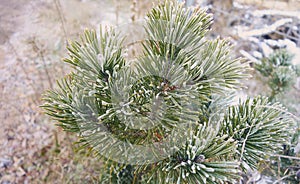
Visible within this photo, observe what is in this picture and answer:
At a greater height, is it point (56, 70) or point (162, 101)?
point (56, 70)

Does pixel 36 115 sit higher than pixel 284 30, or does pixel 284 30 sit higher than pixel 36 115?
pixel 284 30

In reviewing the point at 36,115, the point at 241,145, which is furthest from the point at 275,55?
the point at 36,115

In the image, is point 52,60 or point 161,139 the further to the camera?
point 52,60

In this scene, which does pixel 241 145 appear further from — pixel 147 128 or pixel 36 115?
pixel 36 115

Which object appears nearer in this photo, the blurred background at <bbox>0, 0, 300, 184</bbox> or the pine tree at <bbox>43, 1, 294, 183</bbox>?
the pine tree at <bbox>43, 1, 294, 183</bbox>

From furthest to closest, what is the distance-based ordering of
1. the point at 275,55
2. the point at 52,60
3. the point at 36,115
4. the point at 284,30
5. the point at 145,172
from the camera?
1. the point at 284,30
2. the point at 52,60
3. the point at 36,115
4. the point at 275,55
5. the point at 145,172
